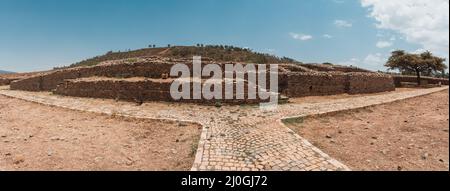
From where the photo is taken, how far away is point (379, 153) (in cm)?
659

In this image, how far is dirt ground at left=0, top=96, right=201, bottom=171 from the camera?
6109 millimetres

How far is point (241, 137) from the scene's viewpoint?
26.5 feet

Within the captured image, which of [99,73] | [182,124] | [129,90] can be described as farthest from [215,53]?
[182,124]

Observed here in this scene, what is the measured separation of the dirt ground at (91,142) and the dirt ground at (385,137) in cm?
367

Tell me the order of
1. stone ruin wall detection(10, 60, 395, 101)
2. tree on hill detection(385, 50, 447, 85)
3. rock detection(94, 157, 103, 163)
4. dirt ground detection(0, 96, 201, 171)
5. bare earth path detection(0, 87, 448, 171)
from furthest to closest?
tree on hill detection(385, 50, 447, 85) < stone ruin wall detection(10, 60, 395, 101) < rock detection(94, 157, 103, 163) < dirt ground detection(0, 96, 201, 171) < bare earth path detection(0, 87, 448, 171)

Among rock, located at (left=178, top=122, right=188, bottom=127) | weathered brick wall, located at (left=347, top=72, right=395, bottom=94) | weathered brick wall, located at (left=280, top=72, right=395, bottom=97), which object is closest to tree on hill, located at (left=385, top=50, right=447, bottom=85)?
weathered brick wall, located at (left=347, top=72, right=395, bottom=94)

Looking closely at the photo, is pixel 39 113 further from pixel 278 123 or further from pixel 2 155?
pixel 278 123

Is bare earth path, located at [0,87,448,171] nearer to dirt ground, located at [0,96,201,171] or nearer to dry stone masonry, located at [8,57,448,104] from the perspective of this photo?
dirt ground, located at [0,96,201,171]

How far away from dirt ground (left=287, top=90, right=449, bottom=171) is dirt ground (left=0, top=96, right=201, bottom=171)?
3.67m

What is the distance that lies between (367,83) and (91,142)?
19.6 meters

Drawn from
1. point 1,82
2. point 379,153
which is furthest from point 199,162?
point 1,82

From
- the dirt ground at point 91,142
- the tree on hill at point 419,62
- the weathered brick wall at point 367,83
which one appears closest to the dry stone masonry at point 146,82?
the weathered brick wall at point 367,83

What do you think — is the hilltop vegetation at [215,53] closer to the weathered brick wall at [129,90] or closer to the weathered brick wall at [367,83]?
the weathered brick wall at [367,83]

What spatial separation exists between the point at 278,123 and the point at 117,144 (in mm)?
5216
